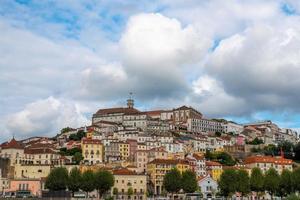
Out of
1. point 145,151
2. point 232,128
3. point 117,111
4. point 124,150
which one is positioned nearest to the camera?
point 145,151

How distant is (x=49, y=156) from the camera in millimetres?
88000

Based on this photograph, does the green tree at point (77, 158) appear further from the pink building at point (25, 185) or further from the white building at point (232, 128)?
the white building at point (232, 128)

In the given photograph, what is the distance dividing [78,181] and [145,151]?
29.3m

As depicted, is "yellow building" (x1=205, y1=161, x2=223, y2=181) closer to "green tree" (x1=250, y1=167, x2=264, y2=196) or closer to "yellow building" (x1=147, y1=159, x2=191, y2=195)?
"yellow building" (x1=147, y1=159, x2=191, y2=195)

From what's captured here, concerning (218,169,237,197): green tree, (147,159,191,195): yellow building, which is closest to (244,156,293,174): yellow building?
(147,159,191,195): yellow building

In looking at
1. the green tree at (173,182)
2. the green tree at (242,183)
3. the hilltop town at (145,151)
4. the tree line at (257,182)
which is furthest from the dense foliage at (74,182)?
the green tree at (242,183)

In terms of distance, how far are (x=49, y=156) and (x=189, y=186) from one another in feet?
101

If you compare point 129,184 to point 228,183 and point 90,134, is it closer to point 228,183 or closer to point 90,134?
point 228,183

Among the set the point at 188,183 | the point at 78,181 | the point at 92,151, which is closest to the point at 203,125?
the point at 92,151

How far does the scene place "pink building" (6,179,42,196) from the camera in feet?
241

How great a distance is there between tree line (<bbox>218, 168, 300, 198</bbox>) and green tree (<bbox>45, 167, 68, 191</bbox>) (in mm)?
21830

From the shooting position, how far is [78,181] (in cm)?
6600

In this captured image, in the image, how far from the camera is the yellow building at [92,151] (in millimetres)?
93113

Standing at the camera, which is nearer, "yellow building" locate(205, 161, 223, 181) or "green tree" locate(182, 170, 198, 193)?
"green tree" locate(182, 170, 198, 193)
